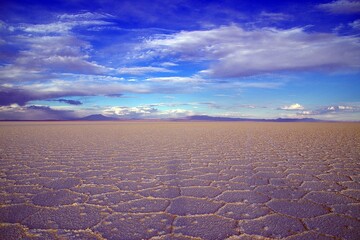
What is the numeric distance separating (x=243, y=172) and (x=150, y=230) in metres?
2.16

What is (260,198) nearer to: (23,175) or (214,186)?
(214,186)

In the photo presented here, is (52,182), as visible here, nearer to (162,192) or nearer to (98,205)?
(98,205)

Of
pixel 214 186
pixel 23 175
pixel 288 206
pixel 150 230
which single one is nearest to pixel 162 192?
pixel 214 186

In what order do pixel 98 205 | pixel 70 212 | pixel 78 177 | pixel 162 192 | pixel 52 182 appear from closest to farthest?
pixel 70 212
pixel 98 205
pixel 162 192
pixel 52 182
pixel 78 177

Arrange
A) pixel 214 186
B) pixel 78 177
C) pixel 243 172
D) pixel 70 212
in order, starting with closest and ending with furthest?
→ pixel 70 212, pixel 214 186, pixel 78 177, pixel 243 172

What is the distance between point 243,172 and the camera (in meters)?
3.64

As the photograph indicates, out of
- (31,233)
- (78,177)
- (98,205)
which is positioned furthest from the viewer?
(78,177)

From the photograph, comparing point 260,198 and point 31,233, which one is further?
point 260,198

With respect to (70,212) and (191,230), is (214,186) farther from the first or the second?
(70,212)

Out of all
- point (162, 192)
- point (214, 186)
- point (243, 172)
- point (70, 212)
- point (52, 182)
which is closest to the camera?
point (70, 212)

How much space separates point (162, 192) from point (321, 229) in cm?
153

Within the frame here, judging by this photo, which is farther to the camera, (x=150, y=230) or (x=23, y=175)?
(x=23, y=175)

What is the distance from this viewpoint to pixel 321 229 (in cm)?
183

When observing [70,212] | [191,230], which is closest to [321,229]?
[191,230]
